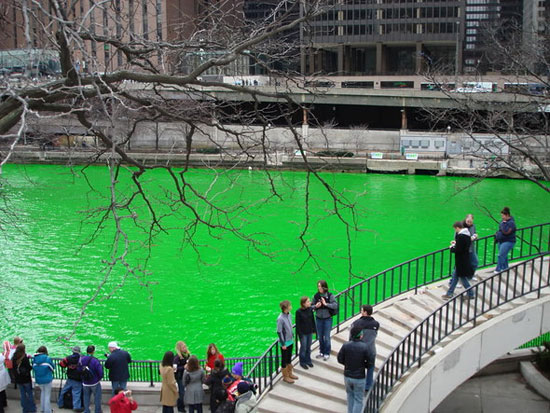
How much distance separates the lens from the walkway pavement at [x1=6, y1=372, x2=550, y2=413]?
11484 mm

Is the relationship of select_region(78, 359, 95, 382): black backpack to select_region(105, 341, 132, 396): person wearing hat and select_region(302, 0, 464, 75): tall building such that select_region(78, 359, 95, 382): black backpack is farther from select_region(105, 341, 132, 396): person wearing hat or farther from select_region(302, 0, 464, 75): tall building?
select_region(302, 0, 464, 75): tall building

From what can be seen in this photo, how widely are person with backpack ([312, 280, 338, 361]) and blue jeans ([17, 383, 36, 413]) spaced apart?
4480mm

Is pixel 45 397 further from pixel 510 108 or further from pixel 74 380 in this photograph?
pixel 510 108

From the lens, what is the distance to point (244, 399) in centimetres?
761

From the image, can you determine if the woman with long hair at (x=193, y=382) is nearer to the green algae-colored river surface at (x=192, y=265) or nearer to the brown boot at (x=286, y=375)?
the brown boot at (x=286, y=375)

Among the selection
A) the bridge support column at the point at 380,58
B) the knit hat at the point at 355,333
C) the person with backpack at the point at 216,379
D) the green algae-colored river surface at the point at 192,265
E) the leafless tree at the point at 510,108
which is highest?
the bridge support column at the point at 380,58

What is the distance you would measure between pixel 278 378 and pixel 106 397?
114 inches

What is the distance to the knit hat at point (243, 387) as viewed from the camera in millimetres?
→ 7559

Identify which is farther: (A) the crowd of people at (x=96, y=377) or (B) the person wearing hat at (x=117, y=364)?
(B) the person wearing hat at (x=117, y=364)

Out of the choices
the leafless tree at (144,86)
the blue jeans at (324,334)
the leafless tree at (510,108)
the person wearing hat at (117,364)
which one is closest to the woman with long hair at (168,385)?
the person wearing hat at (117,364)

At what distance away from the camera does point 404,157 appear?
52.0m

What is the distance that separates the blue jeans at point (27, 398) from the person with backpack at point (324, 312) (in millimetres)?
4480

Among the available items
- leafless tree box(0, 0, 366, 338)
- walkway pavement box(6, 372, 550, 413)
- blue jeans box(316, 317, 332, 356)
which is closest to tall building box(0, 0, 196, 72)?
leafless tree box(0, 0, 366, 338)

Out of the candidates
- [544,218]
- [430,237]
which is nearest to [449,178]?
[544,218]
